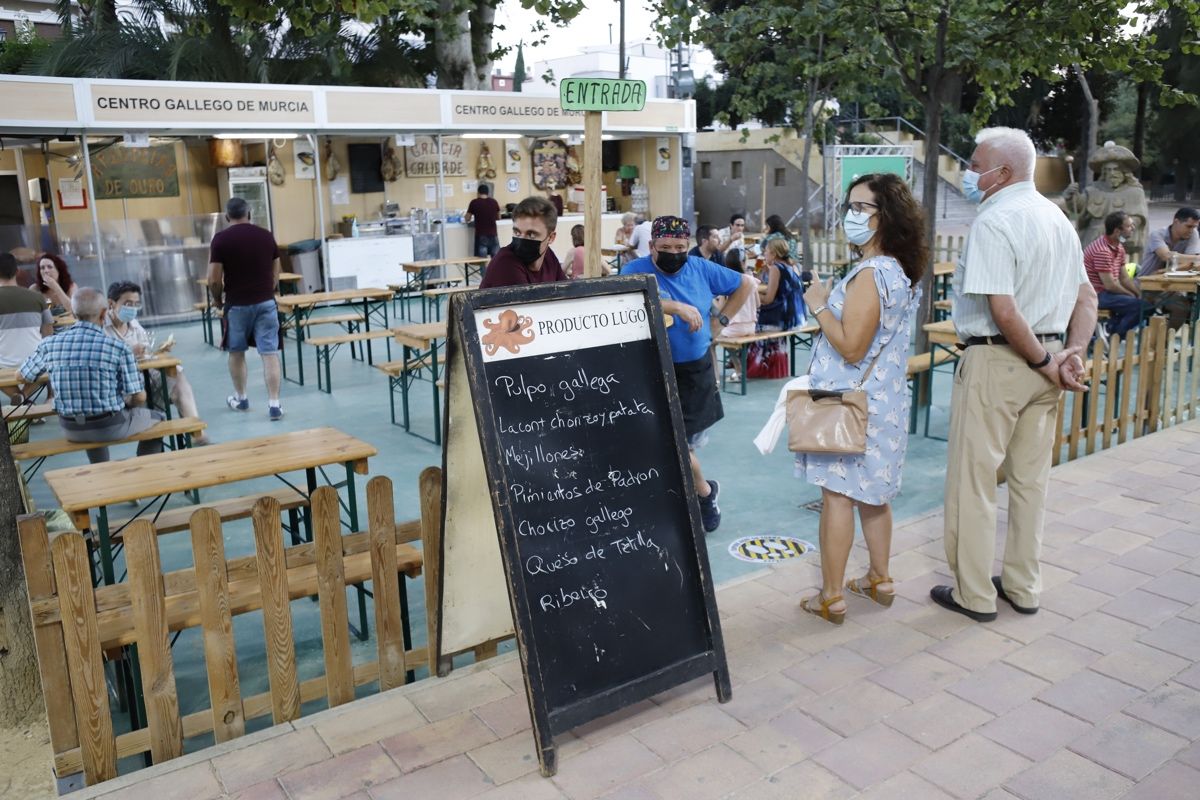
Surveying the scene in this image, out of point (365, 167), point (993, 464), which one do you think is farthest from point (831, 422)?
point (365, 167)

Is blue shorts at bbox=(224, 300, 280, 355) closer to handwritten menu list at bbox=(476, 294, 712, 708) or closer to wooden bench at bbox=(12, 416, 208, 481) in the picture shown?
wooden bench at bbox=(12, 416, 208, 481)

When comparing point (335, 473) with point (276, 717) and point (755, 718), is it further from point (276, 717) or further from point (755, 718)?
point (755, 718)

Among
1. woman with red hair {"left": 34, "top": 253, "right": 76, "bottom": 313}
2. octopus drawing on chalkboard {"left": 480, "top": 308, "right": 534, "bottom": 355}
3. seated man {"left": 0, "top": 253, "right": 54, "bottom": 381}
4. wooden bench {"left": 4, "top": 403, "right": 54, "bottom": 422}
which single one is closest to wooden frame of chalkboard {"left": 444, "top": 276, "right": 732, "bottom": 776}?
octopus drawing on chalkboard {"left": 480, "top": 308, "right": 534, "bottom": 355}

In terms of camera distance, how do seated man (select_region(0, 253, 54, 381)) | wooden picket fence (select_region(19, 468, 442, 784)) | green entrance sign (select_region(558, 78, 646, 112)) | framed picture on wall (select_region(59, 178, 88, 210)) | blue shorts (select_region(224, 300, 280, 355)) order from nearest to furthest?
wooden picket fence (select_region(19, 468, 442, 784)) < green entrance sign (select_region(558, 78, 646, 112)) < seated man (select_region(0, 253, 54, 381)) < blue shorts (select_region(224, 300, 280, 355)) < framed picture on wall (select_region(59, 178, 88, 210))

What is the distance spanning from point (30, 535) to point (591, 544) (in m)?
1.58

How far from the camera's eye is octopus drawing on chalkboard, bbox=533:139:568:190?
2011 cm

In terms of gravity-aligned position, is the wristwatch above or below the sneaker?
above

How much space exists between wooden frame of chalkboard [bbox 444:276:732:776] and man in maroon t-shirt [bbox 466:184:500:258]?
12.8 metres

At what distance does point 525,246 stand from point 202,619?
7.50 feet

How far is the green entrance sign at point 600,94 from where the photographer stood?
385cm

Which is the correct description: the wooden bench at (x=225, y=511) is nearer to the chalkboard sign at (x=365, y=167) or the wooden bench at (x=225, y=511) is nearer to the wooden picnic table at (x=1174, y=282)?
the wooden picnic table at (x=1174, y=282)

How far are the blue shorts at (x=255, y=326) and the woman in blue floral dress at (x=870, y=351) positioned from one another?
219 inches

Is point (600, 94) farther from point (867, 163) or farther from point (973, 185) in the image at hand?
point (867, 163)

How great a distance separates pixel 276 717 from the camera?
333 centimetres
